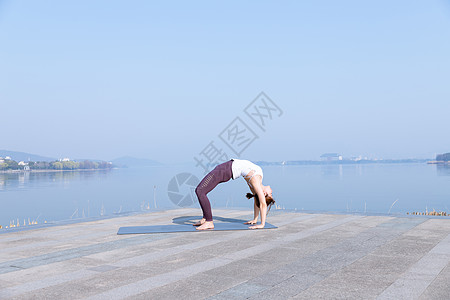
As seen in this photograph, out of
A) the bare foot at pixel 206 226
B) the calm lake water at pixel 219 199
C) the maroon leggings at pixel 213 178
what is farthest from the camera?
the calm lake water at pixel 219 199

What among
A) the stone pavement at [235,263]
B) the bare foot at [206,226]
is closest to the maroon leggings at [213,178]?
the bare foot at [206,226]

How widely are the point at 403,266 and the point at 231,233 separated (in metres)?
3.66

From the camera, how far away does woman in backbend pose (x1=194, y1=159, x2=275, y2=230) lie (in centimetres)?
876

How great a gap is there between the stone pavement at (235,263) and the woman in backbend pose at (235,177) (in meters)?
0.57

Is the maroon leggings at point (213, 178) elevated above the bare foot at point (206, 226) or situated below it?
above

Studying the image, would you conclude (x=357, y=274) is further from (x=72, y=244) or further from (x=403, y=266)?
(x=72, y=244)

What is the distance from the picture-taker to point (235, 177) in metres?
9.04

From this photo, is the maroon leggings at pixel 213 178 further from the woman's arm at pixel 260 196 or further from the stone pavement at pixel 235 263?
the stone pavement at pixel 235 263

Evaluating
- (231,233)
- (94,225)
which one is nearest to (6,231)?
(94,225)

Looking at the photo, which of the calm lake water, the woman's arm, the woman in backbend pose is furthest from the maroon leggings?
the calm lake water

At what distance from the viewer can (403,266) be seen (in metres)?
5.27

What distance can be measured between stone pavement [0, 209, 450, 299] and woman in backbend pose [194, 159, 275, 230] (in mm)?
573

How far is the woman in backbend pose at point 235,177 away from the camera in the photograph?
876cm

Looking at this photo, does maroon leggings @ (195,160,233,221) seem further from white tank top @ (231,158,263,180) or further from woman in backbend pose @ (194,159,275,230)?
white tank top @ (231,158,263,180)
